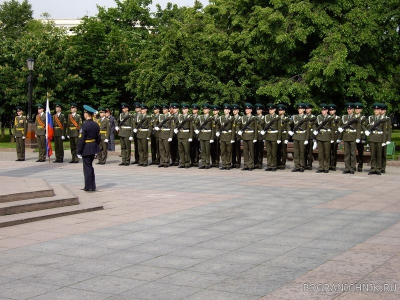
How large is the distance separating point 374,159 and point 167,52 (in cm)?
1357

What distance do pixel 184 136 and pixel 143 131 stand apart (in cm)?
152

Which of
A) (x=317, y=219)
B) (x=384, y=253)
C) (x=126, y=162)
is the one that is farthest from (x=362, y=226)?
(x=126, y=162)

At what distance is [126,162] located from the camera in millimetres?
22000

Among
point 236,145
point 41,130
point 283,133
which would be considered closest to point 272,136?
point 283,133

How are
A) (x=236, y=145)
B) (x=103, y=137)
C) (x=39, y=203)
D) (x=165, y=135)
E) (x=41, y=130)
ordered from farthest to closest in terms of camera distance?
1. (x=41, y=130)
2. (x=103, y=137)
3. (x=165, y=135)
4. (x=236, y=145)
5. (x=39, y=203)

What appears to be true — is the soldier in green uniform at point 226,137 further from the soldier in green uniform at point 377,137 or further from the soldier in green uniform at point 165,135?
the soldier in green uniform at point 377,137

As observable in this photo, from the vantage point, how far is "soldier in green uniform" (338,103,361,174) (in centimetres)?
1888

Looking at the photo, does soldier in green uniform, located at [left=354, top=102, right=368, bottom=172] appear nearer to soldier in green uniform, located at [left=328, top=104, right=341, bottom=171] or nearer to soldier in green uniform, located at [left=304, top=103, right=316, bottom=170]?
soldier in green uniform, located at [left=328, top=104, right=341, bottom=171]

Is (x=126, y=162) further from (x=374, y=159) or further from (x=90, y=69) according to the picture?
(x=90, y=69)

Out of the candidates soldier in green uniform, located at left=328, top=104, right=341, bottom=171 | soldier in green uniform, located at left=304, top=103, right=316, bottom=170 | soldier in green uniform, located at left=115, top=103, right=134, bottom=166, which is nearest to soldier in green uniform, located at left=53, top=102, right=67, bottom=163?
soldier in green uniform, located at left=115, top=103, right=134, bottom=166

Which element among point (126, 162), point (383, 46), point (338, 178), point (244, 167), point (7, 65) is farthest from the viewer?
point (7, 65)

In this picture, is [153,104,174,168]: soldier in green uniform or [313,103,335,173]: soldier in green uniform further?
[153,104,174,168]: soldier in green uniform

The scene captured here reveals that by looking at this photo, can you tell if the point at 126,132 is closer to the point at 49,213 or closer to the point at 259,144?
the point at 259,144

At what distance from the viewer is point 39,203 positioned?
11.6m
